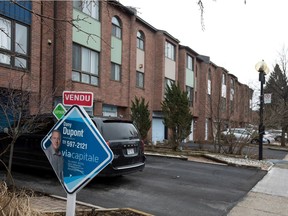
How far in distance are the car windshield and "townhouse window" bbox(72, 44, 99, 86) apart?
8989mm

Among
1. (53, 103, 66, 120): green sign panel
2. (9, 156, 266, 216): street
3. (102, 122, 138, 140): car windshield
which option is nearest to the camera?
(9, 156, 266, 216): street

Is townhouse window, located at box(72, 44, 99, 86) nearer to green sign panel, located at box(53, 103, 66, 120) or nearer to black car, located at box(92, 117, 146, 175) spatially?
black car, located at box(92, 117, 146, 175)

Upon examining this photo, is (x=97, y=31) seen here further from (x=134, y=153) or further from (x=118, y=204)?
(x=118, y=204)

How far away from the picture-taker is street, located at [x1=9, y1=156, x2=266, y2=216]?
719 cm

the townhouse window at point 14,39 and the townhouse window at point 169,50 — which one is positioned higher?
the townhouse window at point 169,50

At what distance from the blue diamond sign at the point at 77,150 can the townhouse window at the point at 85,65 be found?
13501 millimetres

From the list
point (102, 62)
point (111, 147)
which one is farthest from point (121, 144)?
point (102, 62)

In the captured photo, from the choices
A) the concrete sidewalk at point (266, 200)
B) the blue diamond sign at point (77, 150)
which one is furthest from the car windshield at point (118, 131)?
the blue diamond sign at point (77, 150)

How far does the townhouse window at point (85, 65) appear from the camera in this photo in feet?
58.2

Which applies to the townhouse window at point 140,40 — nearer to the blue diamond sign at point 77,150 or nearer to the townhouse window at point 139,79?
the townhouse window at point 139,79

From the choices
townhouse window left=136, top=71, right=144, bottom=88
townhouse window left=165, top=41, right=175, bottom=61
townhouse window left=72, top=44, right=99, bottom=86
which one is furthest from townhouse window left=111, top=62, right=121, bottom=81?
townhouse window left=165, top=41, right=175, bottom=61

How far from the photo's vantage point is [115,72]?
72.7 feet

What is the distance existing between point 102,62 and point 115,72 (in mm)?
2676

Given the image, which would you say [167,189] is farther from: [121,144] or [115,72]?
[115,72]
